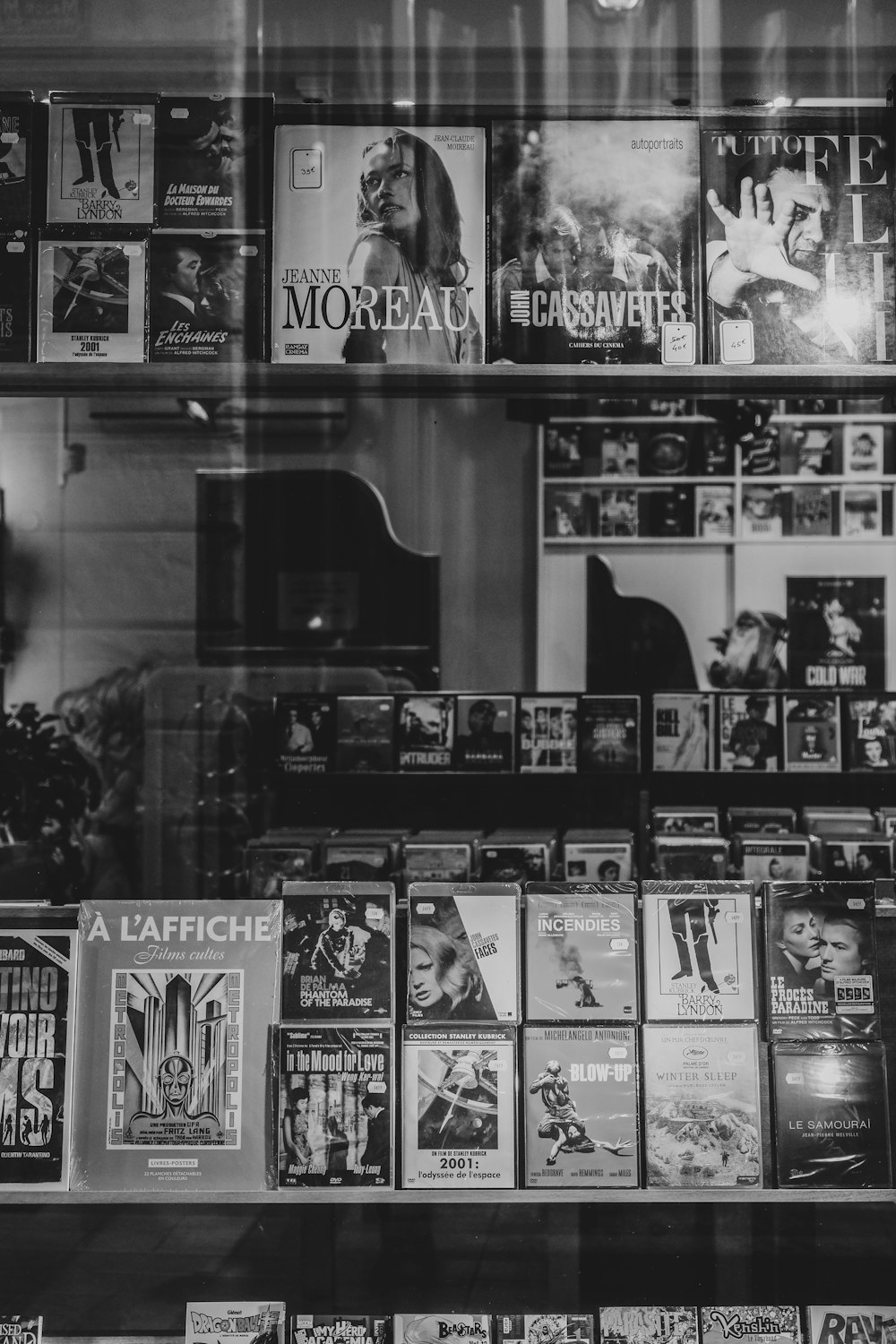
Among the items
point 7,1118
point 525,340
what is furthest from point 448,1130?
point 525,340

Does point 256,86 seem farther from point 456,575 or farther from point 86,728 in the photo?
point 86,728

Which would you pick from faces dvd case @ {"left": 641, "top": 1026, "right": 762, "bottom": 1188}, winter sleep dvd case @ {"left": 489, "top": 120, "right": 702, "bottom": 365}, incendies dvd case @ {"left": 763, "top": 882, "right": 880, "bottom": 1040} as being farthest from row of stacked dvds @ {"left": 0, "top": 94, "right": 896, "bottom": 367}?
faces dvd case @ {"left": 641, "top": 1026, "right": 762, "bottom": 1188}

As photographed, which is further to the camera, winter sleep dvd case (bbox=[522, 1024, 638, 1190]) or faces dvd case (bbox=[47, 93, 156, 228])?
faces dvd case (bbox=[47, 93, 156, 228])

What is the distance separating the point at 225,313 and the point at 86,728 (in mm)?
2229

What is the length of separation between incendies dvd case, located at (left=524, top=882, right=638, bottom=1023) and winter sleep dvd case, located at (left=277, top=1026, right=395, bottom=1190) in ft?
0.83

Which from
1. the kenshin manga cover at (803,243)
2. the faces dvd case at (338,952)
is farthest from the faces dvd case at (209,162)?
the faces dvd case at (338,952)

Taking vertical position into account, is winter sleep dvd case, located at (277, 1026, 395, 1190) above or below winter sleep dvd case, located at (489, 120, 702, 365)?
below

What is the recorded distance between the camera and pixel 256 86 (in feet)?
8.79

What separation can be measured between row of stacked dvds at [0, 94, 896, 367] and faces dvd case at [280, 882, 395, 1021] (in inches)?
34.9

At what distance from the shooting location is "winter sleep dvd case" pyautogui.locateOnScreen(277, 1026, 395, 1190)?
1666 millimetres

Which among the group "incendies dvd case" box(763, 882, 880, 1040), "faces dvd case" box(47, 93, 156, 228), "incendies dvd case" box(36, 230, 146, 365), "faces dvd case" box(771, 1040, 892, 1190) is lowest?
"faces dvd case" box(771, 1040, 892, 1190)

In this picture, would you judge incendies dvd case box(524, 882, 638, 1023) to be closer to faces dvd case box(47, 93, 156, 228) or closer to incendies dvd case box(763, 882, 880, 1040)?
incendies dvd case box(763, 882, 880, 1040)

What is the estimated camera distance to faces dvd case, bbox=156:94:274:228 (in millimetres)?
1819

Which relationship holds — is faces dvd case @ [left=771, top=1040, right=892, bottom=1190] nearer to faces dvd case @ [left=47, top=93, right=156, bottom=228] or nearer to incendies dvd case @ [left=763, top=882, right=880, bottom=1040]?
incendies dvd case @ [left=763, top=882, right=880, bottom=1040]
